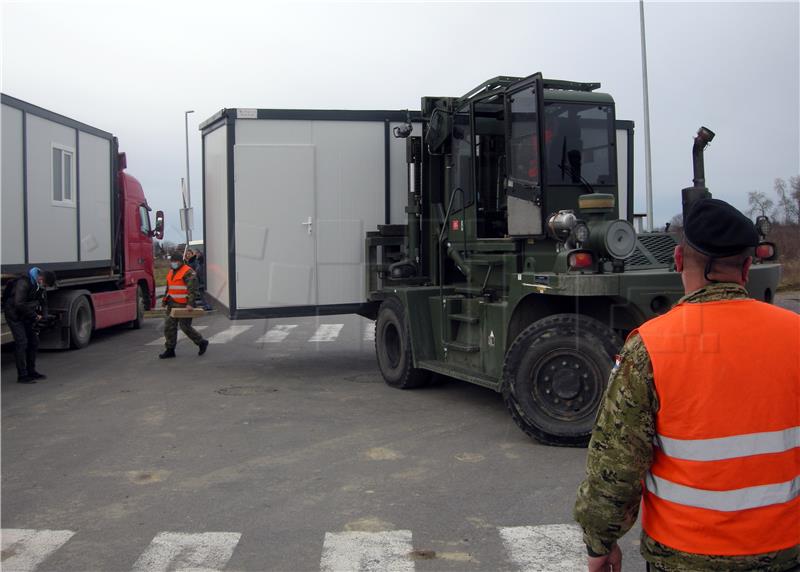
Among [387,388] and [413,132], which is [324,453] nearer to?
[387,388]

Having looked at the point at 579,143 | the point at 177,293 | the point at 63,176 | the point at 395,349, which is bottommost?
the point at 395,349

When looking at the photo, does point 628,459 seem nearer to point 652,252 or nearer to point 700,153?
point 652,252

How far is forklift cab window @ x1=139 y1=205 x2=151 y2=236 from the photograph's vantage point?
681 inches

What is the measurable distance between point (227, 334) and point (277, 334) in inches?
45.2

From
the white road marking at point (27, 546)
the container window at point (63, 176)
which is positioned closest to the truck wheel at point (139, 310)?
the container window at point (63, 176)

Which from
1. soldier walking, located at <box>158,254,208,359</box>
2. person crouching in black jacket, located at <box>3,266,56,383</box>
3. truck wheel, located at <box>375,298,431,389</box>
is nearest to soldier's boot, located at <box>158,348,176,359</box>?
soldier walking, located at <box>158,254,208,359</box>

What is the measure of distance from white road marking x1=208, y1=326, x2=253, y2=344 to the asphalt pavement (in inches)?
180

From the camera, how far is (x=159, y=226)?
1812 centimetres

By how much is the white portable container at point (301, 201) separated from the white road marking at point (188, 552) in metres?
6.11

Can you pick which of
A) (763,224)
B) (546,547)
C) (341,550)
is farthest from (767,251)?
(341,550)

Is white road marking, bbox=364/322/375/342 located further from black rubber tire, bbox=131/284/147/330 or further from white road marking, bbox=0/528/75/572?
white road marking, bbox=0/528/75/572

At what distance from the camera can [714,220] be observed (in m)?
2.41

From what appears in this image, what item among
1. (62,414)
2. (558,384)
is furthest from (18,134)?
(558,384)

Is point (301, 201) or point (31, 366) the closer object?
point (301, 201)
